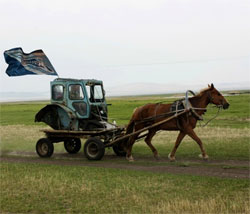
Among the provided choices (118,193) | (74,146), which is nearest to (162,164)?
(118,193)

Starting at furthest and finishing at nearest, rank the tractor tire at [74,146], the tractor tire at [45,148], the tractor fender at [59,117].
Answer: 1. the tractor tire at [74,146]
2. the tractor tire at [45,148]
3. the tractor fender at [59,117]

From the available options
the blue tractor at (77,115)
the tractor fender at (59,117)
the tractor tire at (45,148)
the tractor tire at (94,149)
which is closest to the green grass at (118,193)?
the tractor tire at (94,149)

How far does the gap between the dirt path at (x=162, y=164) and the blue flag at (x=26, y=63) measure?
362cm

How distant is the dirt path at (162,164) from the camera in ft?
35.5

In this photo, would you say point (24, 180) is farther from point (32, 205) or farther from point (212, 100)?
point (212, 100)

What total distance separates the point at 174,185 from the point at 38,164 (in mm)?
5963

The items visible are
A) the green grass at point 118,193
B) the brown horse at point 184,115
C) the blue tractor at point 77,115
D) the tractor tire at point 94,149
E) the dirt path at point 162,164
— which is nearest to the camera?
the green grass at point 118,193

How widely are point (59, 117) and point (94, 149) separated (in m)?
2.24

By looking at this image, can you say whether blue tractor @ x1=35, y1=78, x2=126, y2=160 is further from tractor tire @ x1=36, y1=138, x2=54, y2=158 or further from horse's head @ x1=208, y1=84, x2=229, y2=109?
horse's head @ x1=208, y1=84, x2=229, y2=109

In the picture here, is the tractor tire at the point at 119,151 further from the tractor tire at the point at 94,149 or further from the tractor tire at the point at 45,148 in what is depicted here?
the tractor tire at the point at 45,148

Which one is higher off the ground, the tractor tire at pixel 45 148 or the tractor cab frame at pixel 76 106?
the tractor cab frame at pixel 76 106

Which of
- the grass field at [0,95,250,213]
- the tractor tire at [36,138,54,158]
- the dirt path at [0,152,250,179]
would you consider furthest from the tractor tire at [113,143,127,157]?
the tractor tire at [36,138,54,158]

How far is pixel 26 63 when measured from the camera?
15.7m

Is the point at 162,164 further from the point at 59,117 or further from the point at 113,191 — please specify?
the point at 59,117
